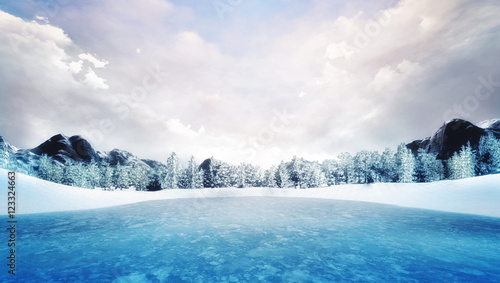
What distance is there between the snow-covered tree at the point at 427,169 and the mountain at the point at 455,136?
86.6m

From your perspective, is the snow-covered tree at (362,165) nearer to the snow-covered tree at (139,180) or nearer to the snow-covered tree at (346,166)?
the snow-covered tree at (346,166)

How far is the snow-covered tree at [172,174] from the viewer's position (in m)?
76.8

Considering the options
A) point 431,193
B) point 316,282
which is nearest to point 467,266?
point 316,282

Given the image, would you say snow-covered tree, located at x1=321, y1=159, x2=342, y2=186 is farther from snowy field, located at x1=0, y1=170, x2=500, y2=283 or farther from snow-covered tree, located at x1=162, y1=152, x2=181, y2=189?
snowy field, located at x1=0, y1=170, x2=500, y2=283

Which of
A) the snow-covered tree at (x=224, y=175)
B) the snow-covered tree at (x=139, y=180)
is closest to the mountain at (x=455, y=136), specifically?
the snow-covered tree at (x=224, y=175)

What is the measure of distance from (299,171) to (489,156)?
63.9 m

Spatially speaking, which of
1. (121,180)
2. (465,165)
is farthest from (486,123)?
(121,180)

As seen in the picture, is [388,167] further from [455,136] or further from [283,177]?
[455,136]

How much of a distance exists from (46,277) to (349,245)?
49.8ft

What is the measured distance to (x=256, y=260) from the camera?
9758 millimetres

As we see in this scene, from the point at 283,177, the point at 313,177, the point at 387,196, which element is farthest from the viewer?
the point at 283,177

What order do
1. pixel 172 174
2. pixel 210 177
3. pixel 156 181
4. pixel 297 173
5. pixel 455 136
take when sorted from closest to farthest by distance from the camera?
pixel 172 174 → pixel 210 177 → pixel 297 173 → pixel 156 181 → pixel 455 136

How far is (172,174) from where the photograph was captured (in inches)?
3046

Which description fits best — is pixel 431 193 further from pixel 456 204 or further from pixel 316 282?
pixel 316 282
